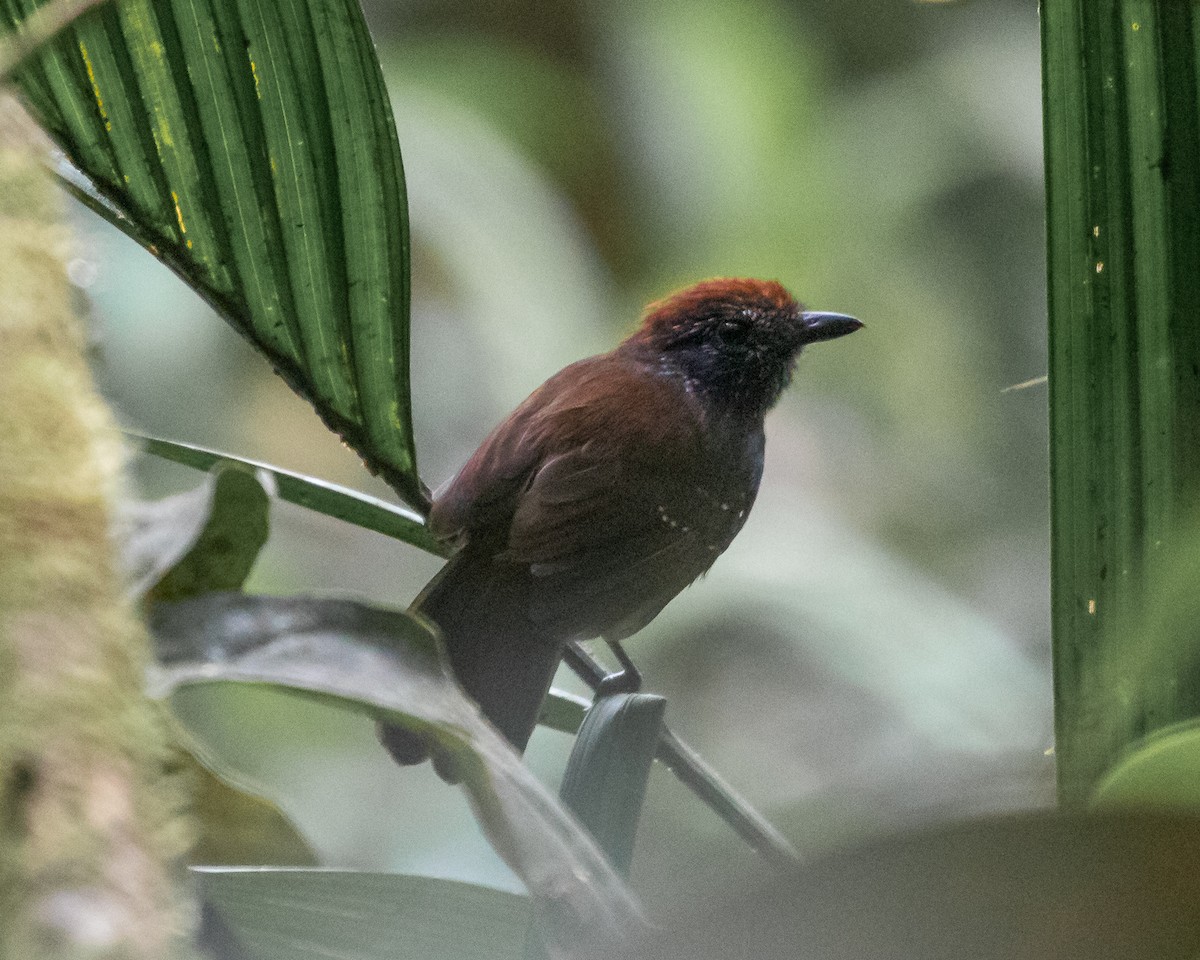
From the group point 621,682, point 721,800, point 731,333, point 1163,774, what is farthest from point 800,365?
point 1163,774

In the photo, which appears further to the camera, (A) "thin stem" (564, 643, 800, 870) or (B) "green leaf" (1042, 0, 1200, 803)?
(A) "thin stem" (564, 643, 800, 870)

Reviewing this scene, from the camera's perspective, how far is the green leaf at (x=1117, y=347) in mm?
669

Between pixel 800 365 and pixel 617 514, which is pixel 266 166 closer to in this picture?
pixel 617 514

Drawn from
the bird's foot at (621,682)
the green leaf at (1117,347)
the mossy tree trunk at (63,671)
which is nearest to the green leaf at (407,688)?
the mossy tree trunk at (63,671)

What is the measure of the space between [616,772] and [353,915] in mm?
237

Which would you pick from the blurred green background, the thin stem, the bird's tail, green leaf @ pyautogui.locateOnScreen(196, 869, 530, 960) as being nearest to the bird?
the bird's tail

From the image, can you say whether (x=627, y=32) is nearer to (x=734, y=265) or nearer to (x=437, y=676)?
(x=734, y=265)

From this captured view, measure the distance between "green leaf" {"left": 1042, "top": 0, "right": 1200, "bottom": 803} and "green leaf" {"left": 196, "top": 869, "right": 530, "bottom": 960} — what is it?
0.31m

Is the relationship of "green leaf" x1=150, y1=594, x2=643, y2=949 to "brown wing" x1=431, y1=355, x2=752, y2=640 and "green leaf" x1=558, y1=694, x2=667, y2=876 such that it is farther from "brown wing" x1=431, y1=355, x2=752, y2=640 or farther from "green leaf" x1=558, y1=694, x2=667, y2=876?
"brown wing" x1=431, y1=355, x2=752, y2=640

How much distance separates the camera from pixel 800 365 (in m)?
2.37

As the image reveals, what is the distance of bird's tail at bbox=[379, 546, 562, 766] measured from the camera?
100 cm

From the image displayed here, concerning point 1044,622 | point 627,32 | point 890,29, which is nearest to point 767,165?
point 627,32

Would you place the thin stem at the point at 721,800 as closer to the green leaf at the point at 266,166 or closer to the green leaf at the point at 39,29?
the green leaf at the point at 266,166

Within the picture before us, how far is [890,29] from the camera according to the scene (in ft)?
11.0
